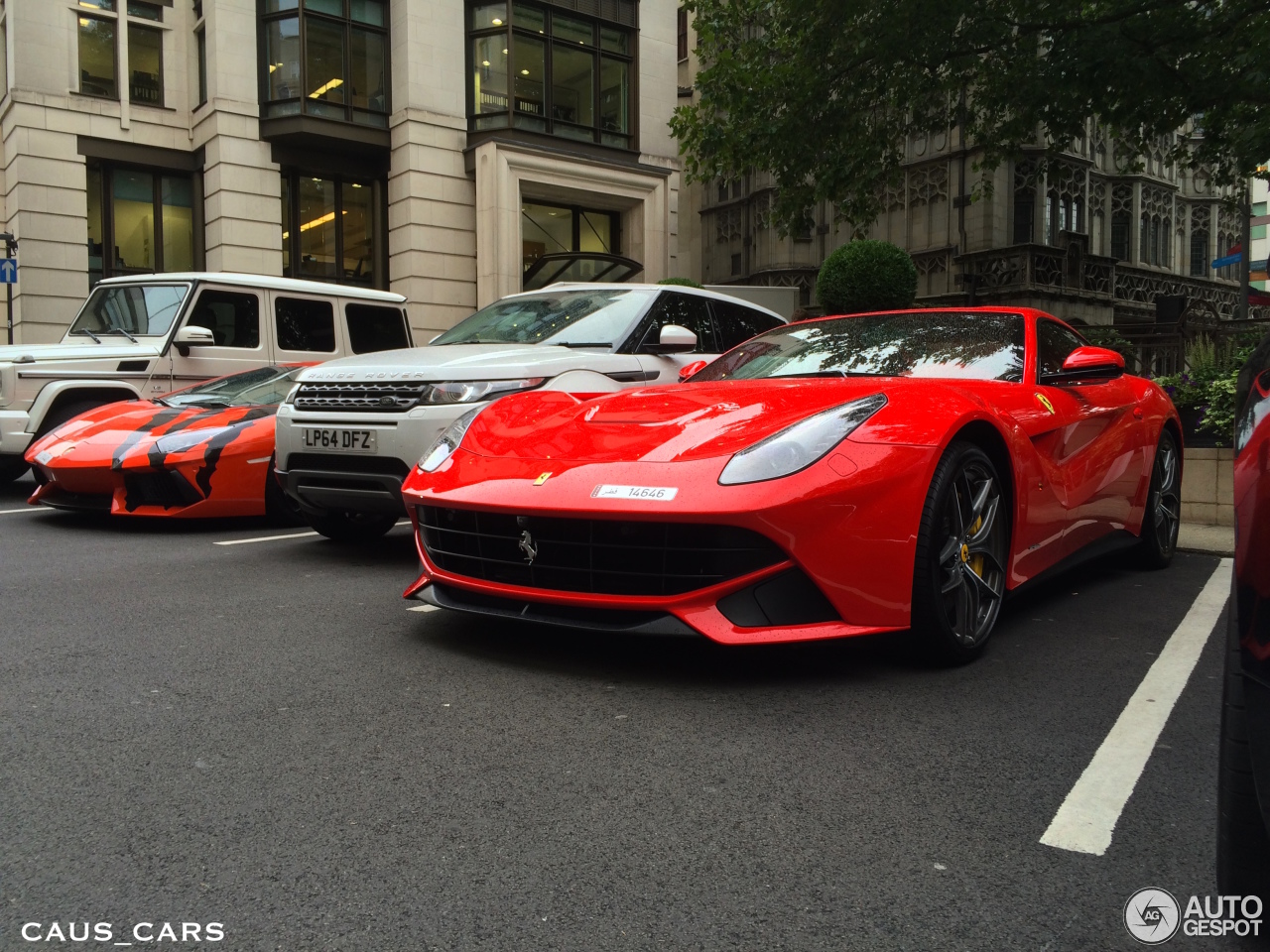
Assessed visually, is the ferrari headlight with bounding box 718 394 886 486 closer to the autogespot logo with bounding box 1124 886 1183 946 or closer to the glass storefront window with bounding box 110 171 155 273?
the autogespot logo with bounding box 1124 886 1183 946

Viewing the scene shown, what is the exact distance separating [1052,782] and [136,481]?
5856 mm

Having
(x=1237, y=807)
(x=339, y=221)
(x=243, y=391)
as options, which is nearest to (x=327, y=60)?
(x=339, y=221)

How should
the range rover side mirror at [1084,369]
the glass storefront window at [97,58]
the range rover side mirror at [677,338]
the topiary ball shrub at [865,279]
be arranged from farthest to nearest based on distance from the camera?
the topiary ball shrub at [865,279], the glass storefront window at [97,58], the range rover side mirror at [677,338], the range rover side mirror at [1084,369]

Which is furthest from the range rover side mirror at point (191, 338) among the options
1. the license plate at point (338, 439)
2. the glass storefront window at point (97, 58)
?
the glass storefront window at point (97, 58)

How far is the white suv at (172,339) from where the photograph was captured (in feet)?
28.1

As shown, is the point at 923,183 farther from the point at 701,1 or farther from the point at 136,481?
the point at 136,481

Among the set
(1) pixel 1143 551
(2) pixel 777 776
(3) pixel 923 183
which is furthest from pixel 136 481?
(3) pixel 923 183

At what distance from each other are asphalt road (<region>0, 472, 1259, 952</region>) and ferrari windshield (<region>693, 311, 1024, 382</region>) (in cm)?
108

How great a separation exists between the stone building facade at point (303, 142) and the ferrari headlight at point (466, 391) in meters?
15.1

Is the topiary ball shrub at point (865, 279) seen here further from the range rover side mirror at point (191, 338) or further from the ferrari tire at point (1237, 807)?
the ferrari tire at point (1237, 807)

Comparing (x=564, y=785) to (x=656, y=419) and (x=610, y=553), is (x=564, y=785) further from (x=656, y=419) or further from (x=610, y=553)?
(x=656, y=419)

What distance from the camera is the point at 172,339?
9.17 m

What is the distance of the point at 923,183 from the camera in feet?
104

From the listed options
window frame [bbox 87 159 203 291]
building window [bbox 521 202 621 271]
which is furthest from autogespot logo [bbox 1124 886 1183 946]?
window frame [bbox 87 159 203 291]
